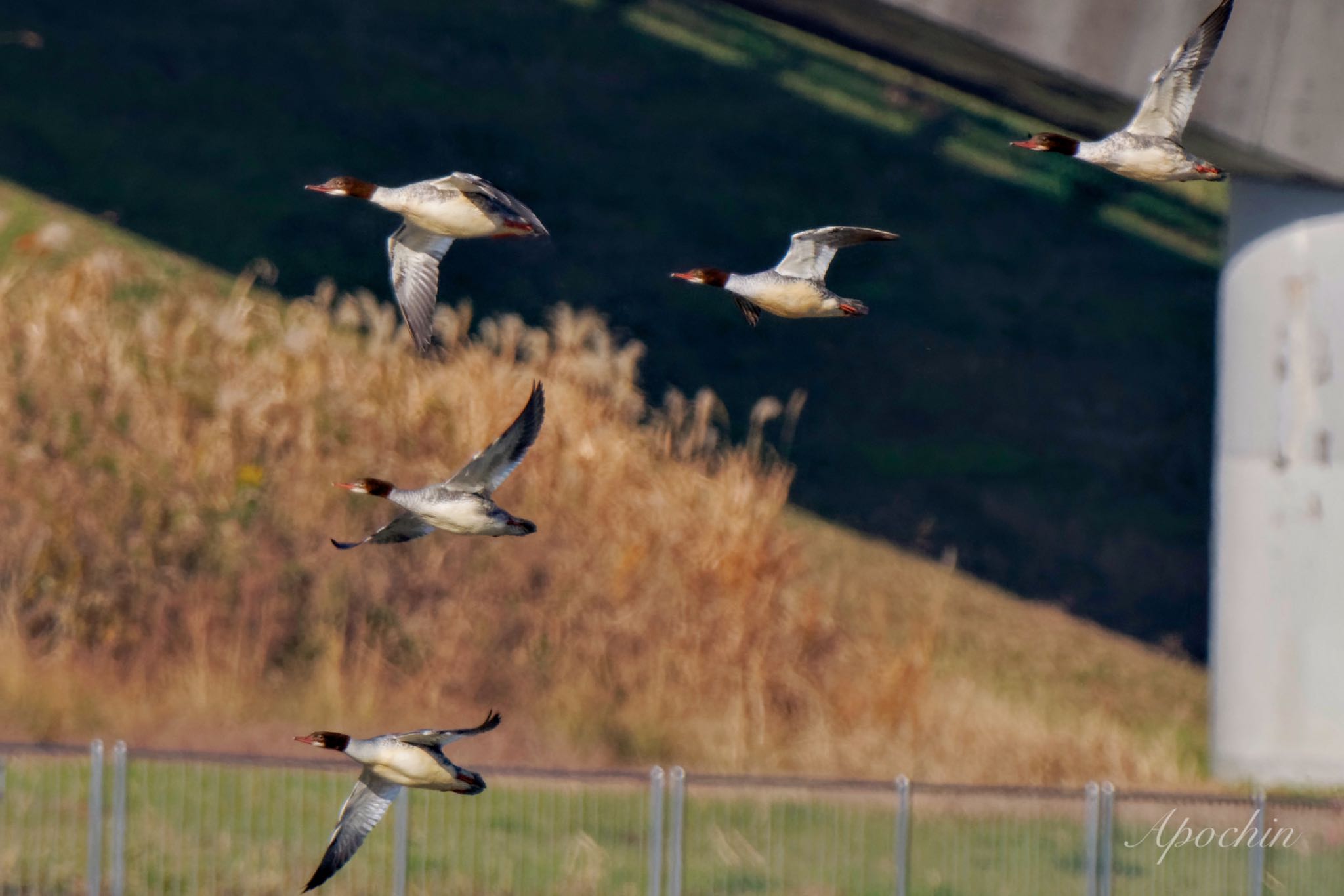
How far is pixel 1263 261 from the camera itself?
831 inches

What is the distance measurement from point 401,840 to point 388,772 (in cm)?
737

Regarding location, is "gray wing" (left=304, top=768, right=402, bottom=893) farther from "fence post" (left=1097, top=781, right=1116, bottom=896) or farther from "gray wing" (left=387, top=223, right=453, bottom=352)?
"fence post" (left=1097, top=781, right=1116, bottom=896)

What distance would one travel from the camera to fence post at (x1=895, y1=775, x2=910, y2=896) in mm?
14719

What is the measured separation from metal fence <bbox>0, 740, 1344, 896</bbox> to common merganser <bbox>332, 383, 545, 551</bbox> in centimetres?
696

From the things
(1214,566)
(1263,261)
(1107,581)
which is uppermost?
(1263,261)

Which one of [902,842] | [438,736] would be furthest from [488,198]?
[902,842]

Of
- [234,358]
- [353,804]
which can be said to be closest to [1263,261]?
[234,358]

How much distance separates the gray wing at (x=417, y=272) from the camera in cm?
851

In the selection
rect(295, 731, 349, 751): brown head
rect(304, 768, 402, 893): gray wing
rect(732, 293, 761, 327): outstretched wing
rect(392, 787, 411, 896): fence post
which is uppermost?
rect(732, 293, 761, 327): outstretched wing

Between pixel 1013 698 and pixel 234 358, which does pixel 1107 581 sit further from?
pixel 234 358

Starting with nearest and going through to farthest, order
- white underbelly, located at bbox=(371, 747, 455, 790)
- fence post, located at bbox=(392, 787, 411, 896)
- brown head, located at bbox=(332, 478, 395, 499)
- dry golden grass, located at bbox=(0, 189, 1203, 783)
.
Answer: white underbelly, located at bbox=(371, 747, 455, 790) → brown head, located at bbox=(332, 478, 395, 499) → fence post, located at bbox=(392, 787, 411, 896) → dry golden grass, located at bbox=(0, 189, 1203, 783)

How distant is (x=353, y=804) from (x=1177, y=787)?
1446 cm

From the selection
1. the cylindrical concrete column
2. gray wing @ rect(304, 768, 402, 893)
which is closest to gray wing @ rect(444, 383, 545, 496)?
gray wing @ rect(304, 768, 402, 893)

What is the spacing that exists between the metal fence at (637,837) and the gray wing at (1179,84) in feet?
23.5
